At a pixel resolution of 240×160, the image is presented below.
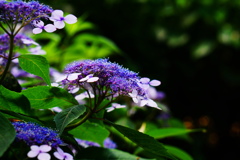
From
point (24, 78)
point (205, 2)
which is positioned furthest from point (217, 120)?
point (24, 78)

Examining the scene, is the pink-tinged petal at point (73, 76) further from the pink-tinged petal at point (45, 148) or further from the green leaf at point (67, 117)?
the pink-tinged petal at point (45, 148)

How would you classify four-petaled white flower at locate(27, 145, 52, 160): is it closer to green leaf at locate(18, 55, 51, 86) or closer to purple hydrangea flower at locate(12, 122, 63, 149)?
purple hydrangea flower at locate(12, 122, 63, 149)

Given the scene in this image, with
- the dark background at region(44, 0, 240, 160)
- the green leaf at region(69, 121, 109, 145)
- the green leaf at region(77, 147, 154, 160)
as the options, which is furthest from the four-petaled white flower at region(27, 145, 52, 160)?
the dark background at region(44, 0, 240, 160)

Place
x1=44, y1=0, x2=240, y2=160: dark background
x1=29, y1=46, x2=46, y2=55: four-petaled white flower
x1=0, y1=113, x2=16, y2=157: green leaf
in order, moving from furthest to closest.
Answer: x1=44, y1=0, x2=240, y2=160: dark background → x1=29, y1=46, x2=46, y2=55: four-petaled white flower → x1=0, y1=113, x2=16, y2=157: green leaf

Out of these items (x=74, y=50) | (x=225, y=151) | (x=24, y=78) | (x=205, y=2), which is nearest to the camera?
(x=24, y=78)

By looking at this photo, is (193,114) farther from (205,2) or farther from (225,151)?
(205,2)

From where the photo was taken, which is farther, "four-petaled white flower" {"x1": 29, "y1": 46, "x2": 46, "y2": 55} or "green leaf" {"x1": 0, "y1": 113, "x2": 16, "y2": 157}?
"four-petaled white flower" {"x1": 29, "y1": 46, "x2": 46, "y2": 55}
